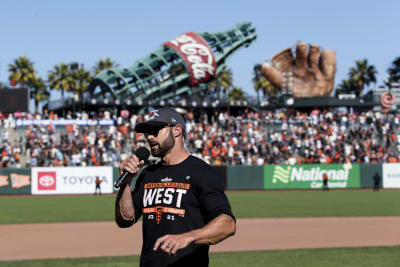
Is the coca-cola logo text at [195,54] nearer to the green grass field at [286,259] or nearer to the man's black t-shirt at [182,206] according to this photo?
the green grass field at [286,259]

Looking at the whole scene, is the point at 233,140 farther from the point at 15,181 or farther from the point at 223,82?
the point at 223,82

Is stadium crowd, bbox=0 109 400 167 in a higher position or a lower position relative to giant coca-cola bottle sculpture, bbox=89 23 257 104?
lower

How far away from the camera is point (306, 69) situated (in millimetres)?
82125

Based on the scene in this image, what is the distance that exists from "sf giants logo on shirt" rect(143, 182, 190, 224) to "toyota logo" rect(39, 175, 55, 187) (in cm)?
3746

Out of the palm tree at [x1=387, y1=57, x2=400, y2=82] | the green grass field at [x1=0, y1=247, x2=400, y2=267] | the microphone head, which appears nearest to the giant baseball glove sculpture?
the palm tree at [x1=387, y1=57, x2=400, y2=82]

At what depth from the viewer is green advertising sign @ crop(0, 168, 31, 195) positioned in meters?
41.0

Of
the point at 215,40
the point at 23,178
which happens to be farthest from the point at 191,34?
the point at 23,178

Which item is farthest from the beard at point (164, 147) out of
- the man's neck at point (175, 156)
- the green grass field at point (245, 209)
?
the green grass field at point (245, 209)

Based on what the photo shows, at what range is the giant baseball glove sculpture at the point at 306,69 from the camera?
81.6 metres

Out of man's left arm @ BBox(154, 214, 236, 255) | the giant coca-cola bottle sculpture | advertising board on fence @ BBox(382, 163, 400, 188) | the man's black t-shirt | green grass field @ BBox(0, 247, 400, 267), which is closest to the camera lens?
man's left arm @ BBox(154, 214, 236, 255)

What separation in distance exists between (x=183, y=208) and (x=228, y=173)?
3966cm

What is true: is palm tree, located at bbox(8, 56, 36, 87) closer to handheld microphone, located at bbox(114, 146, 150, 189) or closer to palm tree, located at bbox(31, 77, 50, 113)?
palm tree, located at bbox(31, 77, 50, 113)

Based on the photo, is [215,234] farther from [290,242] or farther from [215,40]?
[215,40]

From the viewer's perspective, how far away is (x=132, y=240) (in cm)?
1809
